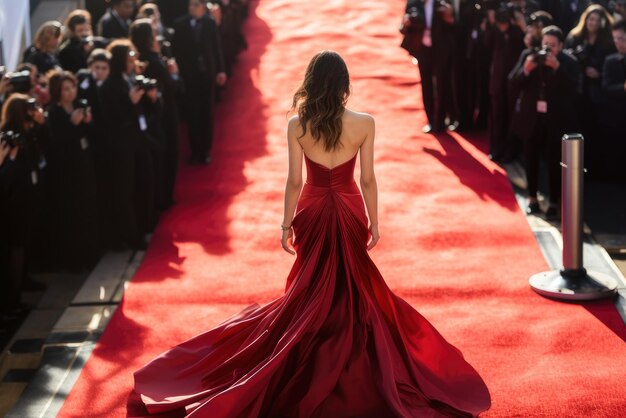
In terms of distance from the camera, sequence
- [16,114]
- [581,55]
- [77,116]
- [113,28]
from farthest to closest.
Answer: [113,28]
[581,55]
[77,116]
[16,114]

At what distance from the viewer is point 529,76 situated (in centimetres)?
809

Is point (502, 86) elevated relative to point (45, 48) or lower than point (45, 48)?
lower

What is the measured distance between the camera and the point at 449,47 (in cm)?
1039

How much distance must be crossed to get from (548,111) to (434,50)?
8.48 feet

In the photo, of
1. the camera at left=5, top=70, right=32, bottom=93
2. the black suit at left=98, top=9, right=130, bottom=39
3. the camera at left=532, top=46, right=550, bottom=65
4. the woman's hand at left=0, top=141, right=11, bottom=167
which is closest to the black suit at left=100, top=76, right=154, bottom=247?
the camera at left=5, top=70, right=32, bottom=93

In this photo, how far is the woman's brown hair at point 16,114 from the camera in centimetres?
693

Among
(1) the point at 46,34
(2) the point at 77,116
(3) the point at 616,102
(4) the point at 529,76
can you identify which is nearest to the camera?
(2) the point at 77,116

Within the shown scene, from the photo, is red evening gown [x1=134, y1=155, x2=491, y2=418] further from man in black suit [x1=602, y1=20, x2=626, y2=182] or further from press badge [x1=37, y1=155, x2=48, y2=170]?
man in black suit [x1=602, y1=20, x2=626, y2=182]

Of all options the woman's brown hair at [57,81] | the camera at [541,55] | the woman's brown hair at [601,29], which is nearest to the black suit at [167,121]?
the woman's brown hair at [57,81]

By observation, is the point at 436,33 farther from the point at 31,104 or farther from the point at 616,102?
the point at 31,104

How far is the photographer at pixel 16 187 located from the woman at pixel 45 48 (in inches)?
60.7

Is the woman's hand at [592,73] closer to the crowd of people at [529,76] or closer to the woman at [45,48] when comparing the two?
the crowd of people at [529,76]

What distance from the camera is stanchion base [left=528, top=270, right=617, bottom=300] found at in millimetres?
6637

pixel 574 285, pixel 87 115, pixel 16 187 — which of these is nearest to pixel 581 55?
pixel 574 285
